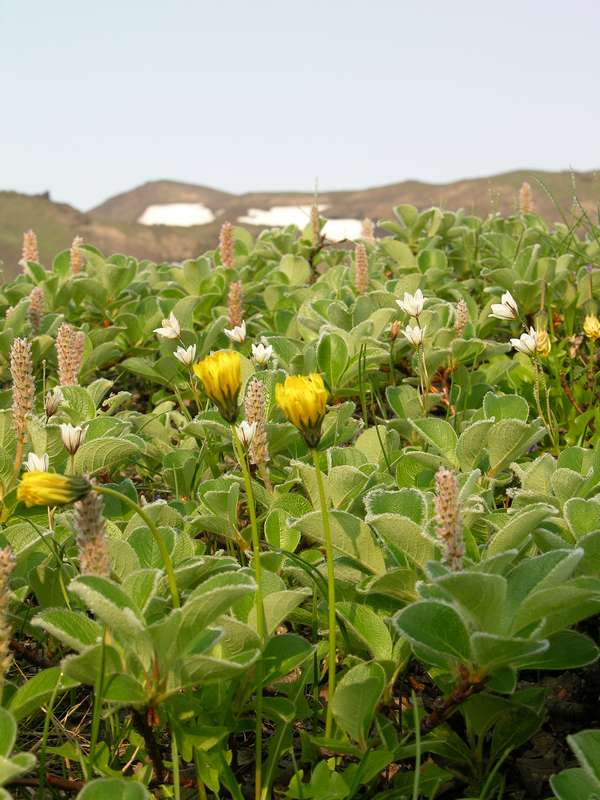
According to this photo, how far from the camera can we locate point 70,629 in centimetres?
174

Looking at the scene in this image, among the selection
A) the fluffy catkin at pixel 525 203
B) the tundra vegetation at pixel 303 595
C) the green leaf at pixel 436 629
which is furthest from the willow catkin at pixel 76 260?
the green leaf at pixel 436 629

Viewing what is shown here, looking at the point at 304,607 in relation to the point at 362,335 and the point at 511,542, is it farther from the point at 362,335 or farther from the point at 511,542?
the point at 362,335

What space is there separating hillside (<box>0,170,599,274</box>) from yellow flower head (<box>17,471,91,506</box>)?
4.99 metres

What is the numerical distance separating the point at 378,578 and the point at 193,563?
0.38 metres

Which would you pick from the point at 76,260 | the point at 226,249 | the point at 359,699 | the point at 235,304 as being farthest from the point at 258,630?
the point at 76,260

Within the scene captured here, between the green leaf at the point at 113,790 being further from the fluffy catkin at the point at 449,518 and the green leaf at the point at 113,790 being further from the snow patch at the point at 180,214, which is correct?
the snow patch at the point at 180,214

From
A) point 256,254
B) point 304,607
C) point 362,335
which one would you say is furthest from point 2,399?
point 256,254

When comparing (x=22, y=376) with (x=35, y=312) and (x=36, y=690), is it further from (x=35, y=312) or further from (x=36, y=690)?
(x=35, y=312)

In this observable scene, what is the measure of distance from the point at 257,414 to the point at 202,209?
19318 mm

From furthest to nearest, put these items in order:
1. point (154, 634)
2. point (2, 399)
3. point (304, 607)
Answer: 1. point (2, 399)
2. point (304, 607)
3. point (154, 634)

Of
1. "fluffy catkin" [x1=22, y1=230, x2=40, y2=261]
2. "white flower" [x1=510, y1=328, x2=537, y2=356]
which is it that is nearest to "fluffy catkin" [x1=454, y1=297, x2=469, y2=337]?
"white flower" [x1=510, y1=328, x2=537, y2=356]

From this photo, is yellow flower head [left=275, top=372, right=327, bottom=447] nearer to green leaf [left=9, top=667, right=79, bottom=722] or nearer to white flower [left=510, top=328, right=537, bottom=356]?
green leaf [left=9, top=667, right=79, bottom=722]

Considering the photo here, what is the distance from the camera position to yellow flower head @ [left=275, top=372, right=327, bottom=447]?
1.74 metres

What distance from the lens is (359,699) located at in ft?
5.96
